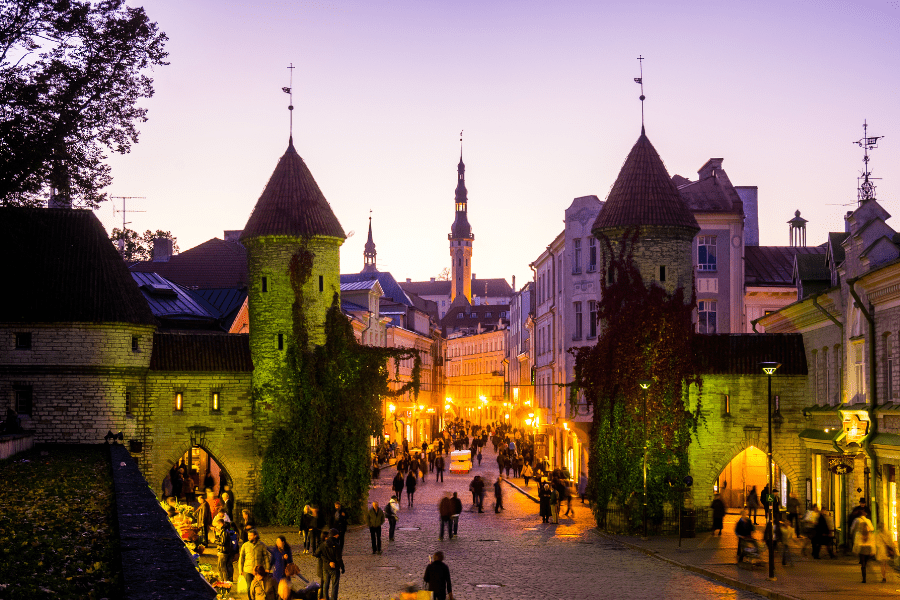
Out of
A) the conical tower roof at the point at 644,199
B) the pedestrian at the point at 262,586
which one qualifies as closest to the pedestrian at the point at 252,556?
the pedestrian at the point at 262,586

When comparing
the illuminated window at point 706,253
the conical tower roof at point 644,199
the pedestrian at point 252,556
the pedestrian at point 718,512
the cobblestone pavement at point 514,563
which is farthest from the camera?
the illuminated window at point 706,253

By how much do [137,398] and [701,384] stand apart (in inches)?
786

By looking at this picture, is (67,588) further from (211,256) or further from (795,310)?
(211,256)

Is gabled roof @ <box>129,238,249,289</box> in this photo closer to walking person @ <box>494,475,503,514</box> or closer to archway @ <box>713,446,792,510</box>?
walking person @ <box>494,475,503,514</box>

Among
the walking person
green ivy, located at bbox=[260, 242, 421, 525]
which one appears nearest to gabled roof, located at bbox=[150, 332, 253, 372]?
green ivy, located at bbox=[260, 242, 421, 525]

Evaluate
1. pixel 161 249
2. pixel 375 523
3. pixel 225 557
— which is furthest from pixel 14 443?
pixel 161 249

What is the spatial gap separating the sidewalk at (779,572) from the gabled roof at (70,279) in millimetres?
19988

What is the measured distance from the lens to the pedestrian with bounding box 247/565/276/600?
1831 centimetres

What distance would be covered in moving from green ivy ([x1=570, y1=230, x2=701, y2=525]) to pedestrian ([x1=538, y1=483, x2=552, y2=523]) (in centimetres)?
206

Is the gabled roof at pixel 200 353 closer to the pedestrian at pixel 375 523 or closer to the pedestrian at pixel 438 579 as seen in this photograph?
the pedestrian at pixel 375 523

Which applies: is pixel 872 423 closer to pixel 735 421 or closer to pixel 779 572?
pixel 779 572

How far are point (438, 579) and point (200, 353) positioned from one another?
24.1m

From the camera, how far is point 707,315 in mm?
51750

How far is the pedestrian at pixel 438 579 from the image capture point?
62.8 feet
